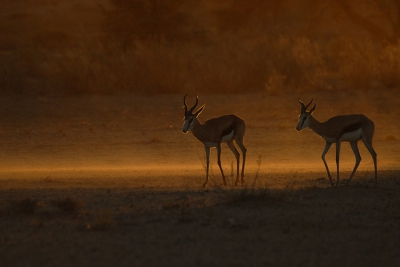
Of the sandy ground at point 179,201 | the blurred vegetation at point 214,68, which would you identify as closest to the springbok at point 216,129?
the sandy ground at point 179,201

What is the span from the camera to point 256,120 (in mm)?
23906

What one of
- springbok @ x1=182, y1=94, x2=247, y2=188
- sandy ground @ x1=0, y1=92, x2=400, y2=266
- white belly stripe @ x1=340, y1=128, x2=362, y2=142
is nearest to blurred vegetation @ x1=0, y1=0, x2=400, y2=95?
sandy ground @ x1=0, y1=92, x2=400, y2=266

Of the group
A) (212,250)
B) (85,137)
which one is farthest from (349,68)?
(212,250)

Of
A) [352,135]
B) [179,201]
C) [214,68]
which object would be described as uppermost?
[214,68]

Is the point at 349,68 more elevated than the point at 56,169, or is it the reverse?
the point at 349,68

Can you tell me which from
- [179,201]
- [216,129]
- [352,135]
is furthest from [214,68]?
[179,201]

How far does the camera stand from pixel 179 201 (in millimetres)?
11289

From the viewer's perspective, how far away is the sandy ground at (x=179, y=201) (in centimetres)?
866

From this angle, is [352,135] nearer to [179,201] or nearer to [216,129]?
[216,129]

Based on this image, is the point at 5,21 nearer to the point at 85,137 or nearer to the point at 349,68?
the point at 349,68

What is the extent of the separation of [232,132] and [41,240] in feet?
18.8

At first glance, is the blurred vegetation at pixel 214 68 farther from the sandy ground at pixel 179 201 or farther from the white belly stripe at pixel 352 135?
the white belly stripe at pixel 352 135

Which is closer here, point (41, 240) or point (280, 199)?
point (41, 240)

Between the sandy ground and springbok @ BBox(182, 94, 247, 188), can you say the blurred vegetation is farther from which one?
springbok @ BBox(182, 94, 247, 188)
